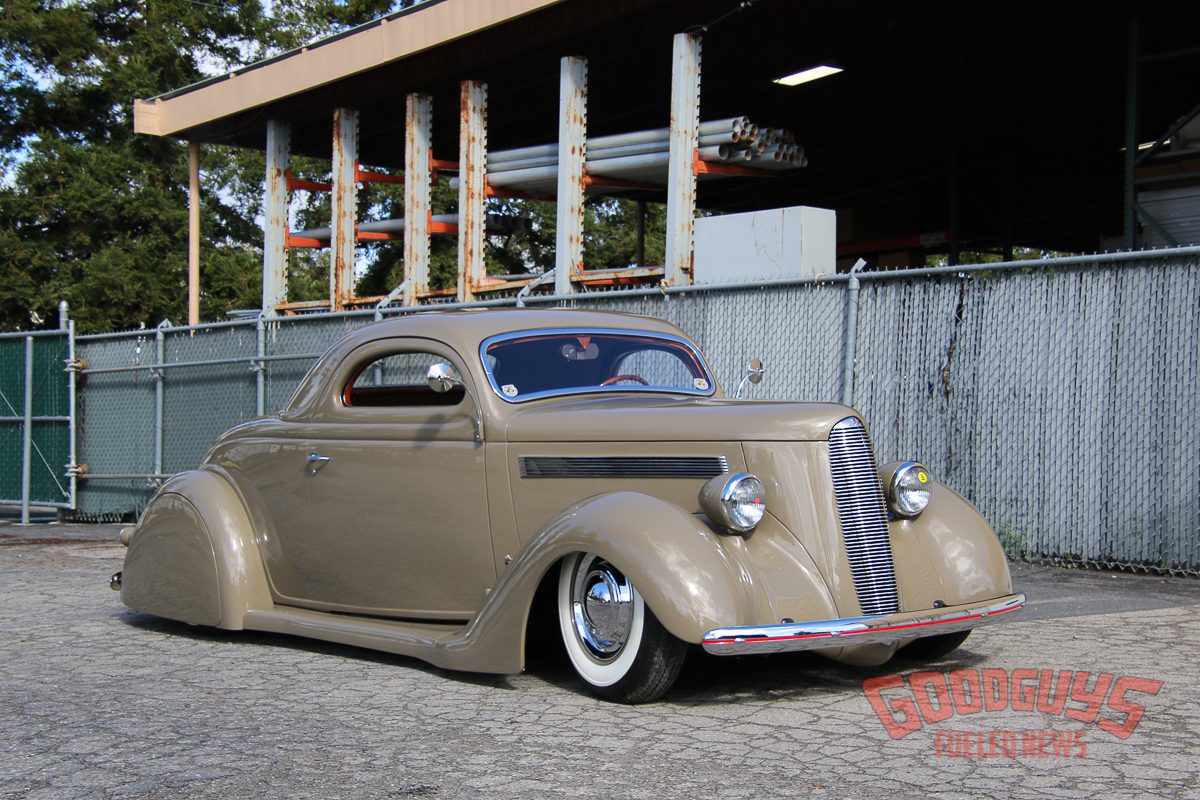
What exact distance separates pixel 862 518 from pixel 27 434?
11039 mm

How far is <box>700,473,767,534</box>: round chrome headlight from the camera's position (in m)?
4.69

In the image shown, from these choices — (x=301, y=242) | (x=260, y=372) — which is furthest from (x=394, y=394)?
(x=301, y=242)

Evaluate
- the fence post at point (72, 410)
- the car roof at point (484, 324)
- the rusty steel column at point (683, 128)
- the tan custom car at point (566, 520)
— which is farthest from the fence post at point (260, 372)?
the car roof at point (484, 324)

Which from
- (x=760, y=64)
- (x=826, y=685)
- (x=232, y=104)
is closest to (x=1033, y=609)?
(x=826, y=685)

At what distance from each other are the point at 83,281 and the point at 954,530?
3022 centimetres

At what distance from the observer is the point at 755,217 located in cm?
1083

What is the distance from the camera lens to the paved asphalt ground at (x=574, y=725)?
3777 millimetres

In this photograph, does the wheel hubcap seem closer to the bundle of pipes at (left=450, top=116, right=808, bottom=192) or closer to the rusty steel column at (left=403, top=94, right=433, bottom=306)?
the bundle of pipes at (left=450, top=116, right=808, bottom=192)

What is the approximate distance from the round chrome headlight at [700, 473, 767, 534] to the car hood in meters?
0.24

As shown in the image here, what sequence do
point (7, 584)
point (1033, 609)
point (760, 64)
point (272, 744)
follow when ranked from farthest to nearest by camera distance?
point (760, 64), point (7, 584), point (1033, 609), point (272, 744)

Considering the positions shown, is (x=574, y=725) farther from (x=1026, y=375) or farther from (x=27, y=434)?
(x=27, y=434)

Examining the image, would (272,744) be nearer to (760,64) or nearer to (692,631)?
(692,631)

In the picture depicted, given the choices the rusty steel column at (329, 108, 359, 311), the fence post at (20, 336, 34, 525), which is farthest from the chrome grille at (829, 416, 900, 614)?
the rusty steel column at (329, 108, 359, 311)

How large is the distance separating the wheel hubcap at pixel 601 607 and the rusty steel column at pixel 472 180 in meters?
11.6
